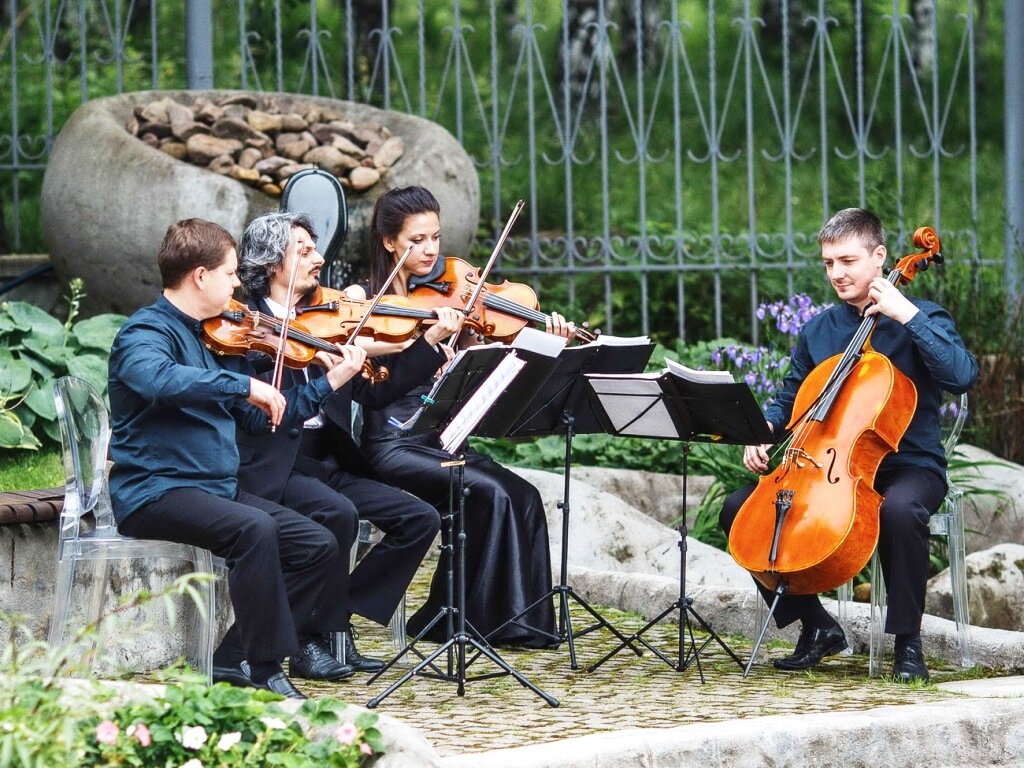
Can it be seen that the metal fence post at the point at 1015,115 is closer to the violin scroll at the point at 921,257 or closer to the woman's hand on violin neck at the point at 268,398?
the violin scroll at the point at 921,257

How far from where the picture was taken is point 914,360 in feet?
14.9

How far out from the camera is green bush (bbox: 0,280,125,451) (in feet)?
17.9

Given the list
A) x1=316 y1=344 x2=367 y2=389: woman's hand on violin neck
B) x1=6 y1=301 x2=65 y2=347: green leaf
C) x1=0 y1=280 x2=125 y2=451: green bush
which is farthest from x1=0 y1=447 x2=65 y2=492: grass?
x1=316 y1=344 x2=367 y2=389: woman's hand on violin neck

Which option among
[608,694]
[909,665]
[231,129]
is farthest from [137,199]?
[909,665]

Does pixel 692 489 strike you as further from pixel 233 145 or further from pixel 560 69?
pixel 560 69

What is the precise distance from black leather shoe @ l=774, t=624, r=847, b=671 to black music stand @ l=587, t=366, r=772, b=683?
0.15 meters

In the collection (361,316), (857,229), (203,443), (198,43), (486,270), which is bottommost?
(203,443)

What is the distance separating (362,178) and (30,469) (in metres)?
1.86

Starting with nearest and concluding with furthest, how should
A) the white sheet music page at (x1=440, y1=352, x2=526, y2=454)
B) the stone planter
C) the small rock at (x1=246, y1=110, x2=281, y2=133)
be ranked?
the white sheet music page at (x1=440, y1=352, x2=526, y2=454)
the stone planter
the small rock at (x1=246, y1=110, x2=281, y2=133)

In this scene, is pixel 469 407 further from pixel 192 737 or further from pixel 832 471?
pixel 192 737

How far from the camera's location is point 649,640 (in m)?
4.95

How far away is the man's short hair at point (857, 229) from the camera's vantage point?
14.8ft

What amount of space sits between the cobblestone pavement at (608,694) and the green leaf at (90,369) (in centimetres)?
163

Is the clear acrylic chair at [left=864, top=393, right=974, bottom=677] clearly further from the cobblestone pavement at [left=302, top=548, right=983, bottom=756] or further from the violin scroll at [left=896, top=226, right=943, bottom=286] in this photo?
the violin scroll at [left=896, top=226, right=943, bottom=286]
